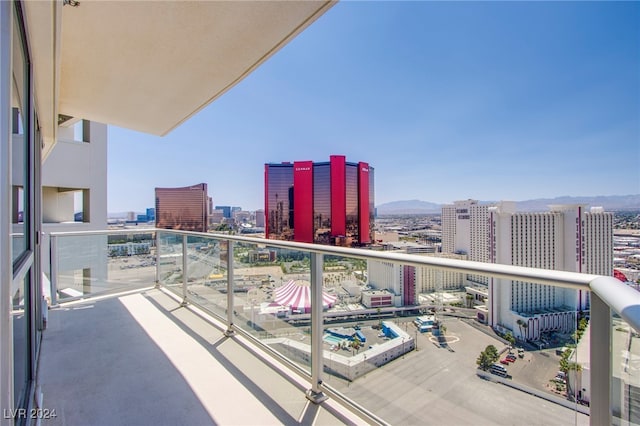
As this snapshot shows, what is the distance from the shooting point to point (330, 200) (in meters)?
23.3

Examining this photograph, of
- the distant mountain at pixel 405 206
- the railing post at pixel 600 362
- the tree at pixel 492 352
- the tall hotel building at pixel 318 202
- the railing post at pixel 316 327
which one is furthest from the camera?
the distant mountain at pixel 405 206

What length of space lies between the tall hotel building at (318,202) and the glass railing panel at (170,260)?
1770 centimetres

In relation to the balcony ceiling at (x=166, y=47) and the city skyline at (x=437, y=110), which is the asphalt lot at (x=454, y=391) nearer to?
the balcony ceiling at (x=166, y=47)

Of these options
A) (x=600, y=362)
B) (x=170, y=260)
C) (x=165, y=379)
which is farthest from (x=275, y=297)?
(x=170, y=260)

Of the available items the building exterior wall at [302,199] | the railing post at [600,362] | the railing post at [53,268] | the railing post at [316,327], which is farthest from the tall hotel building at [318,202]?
the railing post at [600,362]

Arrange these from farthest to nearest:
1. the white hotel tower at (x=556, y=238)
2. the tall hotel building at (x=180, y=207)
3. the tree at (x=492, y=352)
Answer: the tall hotel building at (x=180, y=207)
the white hotel tower at (x=556, y=238)
the tree at (x=492, y=352)

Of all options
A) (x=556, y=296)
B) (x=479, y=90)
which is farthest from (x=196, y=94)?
(x=479, y=90)

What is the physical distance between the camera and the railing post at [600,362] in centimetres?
78

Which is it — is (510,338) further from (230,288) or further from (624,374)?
(230,288)

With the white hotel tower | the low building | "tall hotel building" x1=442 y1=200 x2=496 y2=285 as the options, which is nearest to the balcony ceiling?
the low building

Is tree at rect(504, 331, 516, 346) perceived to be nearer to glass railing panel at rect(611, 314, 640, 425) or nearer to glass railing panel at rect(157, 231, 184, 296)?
glass railing panel at rect(611, 314, 640, 425)

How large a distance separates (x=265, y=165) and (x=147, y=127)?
73.0 feet

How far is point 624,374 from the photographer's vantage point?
691mm

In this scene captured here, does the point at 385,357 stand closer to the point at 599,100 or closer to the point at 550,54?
the point at 550,54
